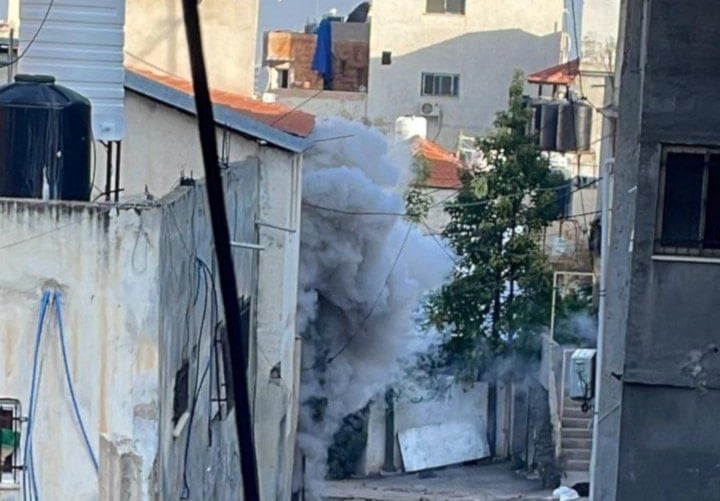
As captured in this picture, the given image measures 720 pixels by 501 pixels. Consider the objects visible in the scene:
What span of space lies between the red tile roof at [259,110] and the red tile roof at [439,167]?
497 inches

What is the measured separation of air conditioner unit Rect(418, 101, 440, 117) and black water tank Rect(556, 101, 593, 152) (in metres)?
17.0

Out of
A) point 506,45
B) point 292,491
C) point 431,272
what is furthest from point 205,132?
point 506,45

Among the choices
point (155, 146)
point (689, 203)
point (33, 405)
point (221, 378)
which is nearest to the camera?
point (33, 405)

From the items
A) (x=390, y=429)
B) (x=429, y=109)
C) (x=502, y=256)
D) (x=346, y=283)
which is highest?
(x=429, y=109)

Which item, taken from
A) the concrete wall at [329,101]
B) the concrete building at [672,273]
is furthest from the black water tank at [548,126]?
the concrete wall at [329,101]

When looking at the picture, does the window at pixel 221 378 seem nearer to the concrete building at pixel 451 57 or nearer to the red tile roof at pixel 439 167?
the red tile roof at pixel 439 167

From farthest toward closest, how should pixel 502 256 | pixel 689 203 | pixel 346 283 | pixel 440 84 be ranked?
pixel 440 84 < pixel 502 256 < pixel 346 283 < pixel 689 203

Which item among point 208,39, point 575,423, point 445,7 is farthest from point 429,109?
point 575,423

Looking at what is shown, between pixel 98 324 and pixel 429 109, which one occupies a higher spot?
pixel 429 109

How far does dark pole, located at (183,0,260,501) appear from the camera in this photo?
3.86m

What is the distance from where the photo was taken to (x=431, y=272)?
86.2 ft

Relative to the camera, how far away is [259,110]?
61.6 feet

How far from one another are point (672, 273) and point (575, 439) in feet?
33.8

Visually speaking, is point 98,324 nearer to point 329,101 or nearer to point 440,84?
point 329,101
